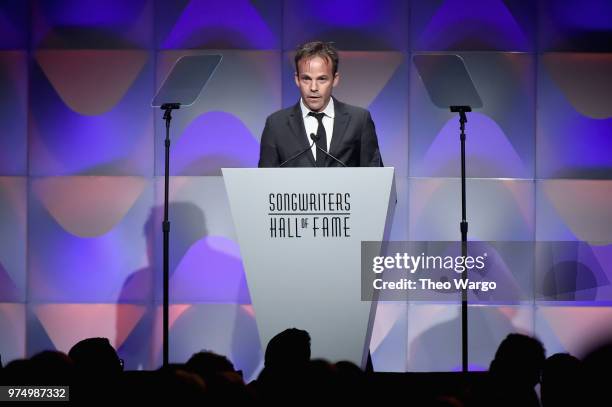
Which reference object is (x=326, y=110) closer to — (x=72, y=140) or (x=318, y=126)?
(x=318, y=126)

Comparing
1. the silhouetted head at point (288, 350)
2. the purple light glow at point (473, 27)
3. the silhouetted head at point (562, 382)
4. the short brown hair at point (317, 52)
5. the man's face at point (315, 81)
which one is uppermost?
the purple light glow at point (473, 27)

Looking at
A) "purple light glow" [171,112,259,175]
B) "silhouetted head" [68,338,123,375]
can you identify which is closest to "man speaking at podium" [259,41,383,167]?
"purple light glow" [171,112,259,175]

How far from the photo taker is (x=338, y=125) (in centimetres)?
417

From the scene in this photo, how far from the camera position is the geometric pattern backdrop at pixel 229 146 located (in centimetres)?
549

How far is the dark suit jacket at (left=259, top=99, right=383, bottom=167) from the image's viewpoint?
4129 mm

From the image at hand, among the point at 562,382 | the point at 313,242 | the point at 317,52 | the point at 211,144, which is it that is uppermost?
the point at 317,52

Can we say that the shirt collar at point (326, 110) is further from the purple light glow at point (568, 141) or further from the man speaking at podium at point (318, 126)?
the purple light glow at point (568, 141)

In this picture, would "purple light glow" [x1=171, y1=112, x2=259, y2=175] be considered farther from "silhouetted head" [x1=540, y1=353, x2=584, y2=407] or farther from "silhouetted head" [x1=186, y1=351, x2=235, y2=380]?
"silhouetted head" [x1=540, y1=353, x2=584, y2=407]

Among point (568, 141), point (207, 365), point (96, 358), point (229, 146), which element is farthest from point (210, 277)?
point (207, 365)

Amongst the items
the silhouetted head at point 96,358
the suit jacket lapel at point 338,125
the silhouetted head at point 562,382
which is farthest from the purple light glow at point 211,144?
the silhouetted head at point 562,382

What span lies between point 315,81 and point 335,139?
0.30 metres

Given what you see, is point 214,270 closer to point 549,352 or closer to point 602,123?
point 549,352

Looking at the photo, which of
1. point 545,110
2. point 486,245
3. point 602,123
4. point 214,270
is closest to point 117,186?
point 214,270

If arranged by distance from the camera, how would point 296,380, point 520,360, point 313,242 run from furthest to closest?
point 313,242, point 520,360, point 296,380
